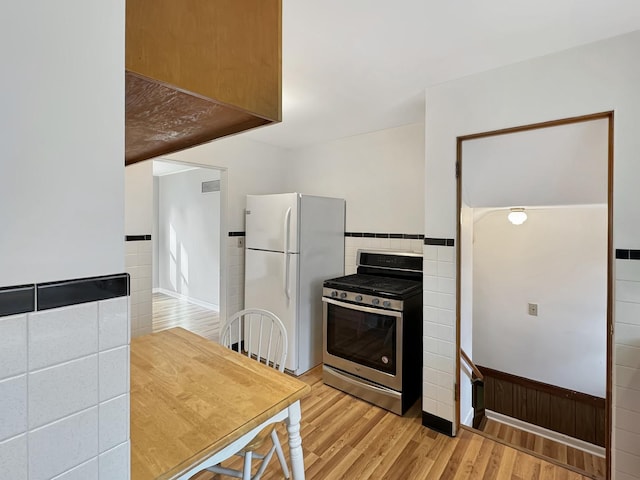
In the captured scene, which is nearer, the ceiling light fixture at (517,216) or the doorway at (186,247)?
the ceiling light fixture at (517,216)

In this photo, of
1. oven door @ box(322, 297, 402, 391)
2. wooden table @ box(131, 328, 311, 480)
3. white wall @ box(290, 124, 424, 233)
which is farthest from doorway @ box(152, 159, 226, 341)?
wooden table @ box(131, 328, 311, 480)

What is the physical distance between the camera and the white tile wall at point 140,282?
8.61 ft

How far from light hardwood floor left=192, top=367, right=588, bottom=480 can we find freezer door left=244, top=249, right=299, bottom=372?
0.72 m

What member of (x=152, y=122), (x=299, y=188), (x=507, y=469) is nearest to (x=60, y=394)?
(x=152, y=122)

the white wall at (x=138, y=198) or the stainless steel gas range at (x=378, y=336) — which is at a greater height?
the white wall at (x=138, y=198)

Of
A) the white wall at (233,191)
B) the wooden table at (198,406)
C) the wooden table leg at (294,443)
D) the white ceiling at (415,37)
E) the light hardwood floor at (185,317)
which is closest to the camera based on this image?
the wooden table at (198,406)

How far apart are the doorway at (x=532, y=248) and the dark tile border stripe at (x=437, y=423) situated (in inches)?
4.9

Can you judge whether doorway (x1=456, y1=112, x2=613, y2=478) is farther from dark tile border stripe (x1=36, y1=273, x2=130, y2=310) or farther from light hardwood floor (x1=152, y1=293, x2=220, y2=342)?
light hardwood floor (x1=152, y1=293, x2=220, y2=342)

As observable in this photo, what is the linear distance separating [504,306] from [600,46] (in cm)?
272

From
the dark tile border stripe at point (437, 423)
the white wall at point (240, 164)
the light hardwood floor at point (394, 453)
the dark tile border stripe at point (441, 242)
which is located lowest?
the light hardwood floor at point (394, 453)

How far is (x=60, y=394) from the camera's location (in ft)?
1.89

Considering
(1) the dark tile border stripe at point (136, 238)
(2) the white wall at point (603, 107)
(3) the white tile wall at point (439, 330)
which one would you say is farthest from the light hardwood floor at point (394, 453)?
(1) the dark tile border stripe at point (136, 238)

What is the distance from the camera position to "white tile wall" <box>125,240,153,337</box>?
262 cm

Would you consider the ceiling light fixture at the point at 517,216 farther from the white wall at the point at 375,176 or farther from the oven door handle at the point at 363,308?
the oven door handle at the point at 363,308
